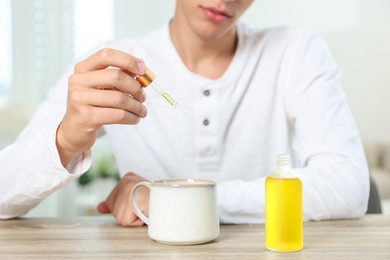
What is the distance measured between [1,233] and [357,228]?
68cm

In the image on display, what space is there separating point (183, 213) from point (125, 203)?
281mm

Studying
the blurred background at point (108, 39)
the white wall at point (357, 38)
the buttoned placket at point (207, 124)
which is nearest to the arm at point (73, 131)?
the buttoned placket at point (207, 124)

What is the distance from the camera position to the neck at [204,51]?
61.0 inches

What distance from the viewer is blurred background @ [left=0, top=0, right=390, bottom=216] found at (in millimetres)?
3447

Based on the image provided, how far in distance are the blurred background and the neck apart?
1964 mm

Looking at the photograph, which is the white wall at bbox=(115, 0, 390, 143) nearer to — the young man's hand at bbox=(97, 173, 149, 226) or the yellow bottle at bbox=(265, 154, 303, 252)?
the young man's hand at bbox=(97, 173, 149, 226)

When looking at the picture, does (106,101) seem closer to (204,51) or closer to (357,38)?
(204,51)

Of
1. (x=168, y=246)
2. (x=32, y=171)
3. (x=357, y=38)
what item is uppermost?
(x=357, y=38)

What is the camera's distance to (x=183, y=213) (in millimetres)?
848

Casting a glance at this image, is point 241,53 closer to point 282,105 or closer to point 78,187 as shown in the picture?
point 282,105

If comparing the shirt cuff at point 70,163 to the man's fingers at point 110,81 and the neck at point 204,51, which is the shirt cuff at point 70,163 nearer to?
the man's fingers at point 110,81

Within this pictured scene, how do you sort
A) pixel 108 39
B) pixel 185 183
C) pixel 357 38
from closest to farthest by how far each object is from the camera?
pixel 185 183 → pixel 108 39 → pixel 357 38

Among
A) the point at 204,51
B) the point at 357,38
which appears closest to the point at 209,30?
the point at 204,51

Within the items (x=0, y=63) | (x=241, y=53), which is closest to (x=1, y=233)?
(x=241, y=53)
